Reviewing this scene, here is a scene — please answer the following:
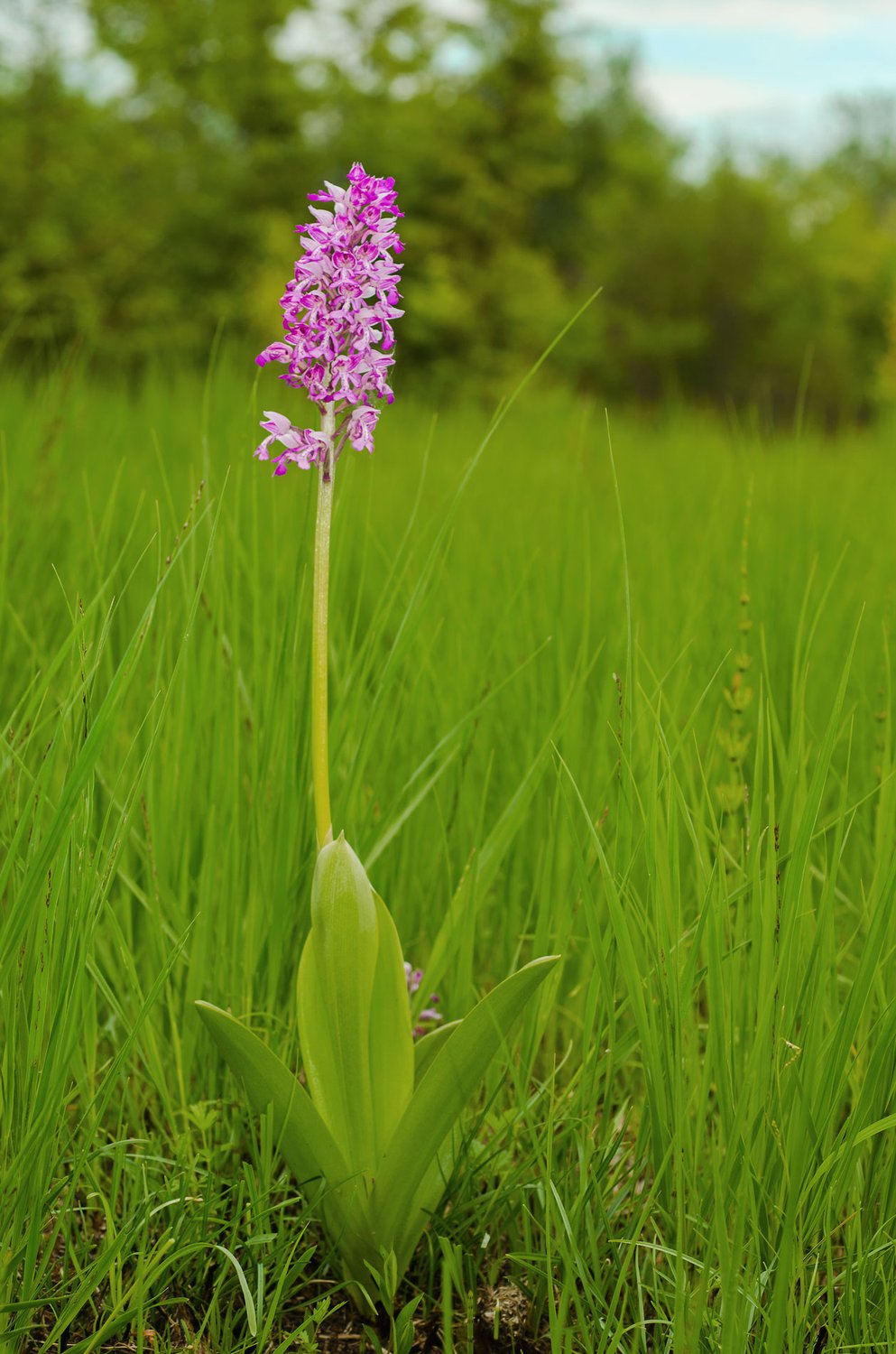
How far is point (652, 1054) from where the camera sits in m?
1.12

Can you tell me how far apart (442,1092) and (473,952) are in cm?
43

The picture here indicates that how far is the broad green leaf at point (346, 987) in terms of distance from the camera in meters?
1.08

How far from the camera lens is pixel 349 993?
3.67 ft

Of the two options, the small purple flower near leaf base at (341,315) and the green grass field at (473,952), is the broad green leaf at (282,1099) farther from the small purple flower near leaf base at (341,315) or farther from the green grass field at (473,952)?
the small purple flower near leaf base at (341,315)

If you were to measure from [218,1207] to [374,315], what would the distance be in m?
0.97

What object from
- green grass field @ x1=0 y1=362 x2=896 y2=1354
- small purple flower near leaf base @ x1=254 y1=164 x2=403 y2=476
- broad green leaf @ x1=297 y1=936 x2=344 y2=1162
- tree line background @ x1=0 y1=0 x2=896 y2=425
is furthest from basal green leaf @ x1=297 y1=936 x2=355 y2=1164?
tree line background @ x1=0 y1=0 x2=896 y2=425

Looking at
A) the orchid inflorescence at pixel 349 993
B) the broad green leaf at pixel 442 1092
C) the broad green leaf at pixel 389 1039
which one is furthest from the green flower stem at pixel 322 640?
the broad green leaf at pixel 442 1092

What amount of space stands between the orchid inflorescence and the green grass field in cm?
8

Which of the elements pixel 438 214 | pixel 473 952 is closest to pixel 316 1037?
pixel 473 952

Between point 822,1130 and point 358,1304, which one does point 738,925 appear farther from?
point 358,1304

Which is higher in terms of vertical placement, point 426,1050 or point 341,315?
point 341,315

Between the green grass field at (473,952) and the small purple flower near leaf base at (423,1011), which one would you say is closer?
the green grass field at (473,952)

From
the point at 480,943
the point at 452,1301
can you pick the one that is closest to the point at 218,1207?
the point at 452,1301

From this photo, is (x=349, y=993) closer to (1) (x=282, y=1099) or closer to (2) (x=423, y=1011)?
(1) (x=282, y=1099)
